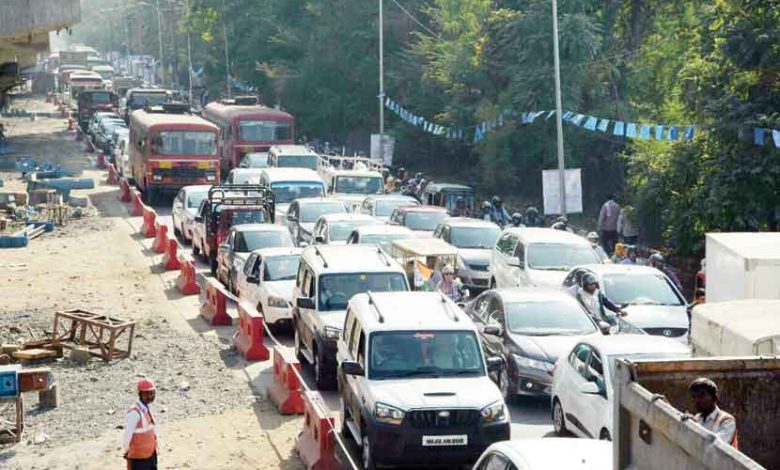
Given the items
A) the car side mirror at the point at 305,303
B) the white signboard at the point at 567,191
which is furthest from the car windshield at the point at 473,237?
the car side mirror at the point at 305,303

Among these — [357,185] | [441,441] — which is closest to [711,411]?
[441,441]

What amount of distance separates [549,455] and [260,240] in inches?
667

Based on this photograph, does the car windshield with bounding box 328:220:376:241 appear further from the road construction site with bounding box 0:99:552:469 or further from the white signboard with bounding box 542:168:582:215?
the white signboard with bounding box 542:168:582:215

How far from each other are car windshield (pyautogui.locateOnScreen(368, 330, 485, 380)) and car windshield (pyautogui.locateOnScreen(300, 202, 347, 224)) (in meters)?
16.2

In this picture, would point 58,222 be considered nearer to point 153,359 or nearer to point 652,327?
point 153,359

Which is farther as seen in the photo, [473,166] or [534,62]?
→ [473,166]

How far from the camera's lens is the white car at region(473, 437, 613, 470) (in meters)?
9.52

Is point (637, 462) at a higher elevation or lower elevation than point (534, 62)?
lower

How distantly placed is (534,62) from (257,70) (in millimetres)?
29722

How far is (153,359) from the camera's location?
20.6m

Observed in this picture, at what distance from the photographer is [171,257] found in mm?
30562

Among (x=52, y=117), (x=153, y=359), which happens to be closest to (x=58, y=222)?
(x=153, y=359)

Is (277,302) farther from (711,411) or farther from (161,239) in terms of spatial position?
(711,411)

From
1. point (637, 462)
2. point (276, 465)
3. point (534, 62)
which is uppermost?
point (534, 62)
